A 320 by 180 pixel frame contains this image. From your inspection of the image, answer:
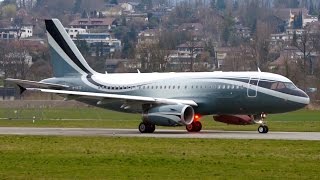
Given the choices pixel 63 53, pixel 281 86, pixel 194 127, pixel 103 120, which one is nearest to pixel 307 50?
pixel 103 120

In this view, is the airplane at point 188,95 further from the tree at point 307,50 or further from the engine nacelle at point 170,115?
the tree at point 307,50

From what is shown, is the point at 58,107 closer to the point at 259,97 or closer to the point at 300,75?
the point at 300,75

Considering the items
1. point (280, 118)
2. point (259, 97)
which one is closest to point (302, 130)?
point (259, 97)

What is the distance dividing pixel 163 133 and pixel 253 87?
16.8 ft

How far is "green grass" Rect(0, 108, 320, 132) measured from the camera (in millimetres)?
71062

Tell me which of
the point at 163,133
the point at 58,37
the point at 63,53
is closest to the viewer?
the point at 163,133

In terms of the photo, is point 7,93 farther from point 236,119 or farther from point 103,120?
point 236,119

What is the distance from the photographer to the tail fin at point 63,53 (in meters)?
70.4

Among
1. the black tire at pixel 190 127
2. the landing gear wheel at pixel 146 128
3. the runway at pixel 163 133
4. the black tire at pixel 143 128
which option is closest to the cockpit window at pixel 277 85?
the runway at pixel 163 133

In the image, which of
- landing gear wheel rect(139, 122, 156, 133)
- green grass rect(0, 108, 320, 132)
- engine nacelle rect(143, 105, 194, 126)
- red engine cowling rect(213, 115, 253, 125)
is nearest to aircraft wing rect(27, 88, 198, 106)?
engine nacelle rect(143, 105, 194, 126)

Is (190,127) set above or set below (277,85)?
below

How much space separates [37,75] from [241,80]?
237ft

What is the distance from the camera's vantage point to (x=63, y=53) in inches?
2785

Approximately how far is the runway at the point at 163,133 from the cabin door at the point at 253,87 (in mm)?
1978
